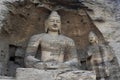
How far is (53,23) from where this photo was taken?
5.66 metres

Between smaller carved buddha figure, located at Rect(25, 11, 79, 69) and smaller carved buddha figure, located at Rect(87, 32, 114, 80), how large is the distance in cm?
32

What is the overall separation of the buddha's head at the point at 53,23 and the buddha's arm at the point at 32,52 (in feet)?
1.05

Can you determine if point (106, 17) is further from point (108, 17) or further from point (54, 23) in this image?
point (54, 23)

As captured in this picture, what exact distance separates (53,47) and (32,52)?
376mm

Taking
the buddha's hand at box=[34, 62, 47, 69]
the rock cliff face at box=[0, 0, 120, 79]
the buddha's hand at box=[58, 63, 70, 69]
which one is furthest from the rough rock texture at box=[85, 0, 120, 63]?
the buddha's hand at box=[34, 62, 47, 69]

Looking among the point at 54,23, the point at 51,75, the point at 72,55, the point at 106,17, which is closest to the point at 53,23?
the point at 54,23

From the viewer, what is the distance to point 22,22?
585 cm

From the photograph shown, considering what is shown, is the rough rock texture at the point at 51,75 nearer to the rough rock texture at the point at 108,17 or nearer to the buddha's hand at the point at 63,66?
the buddha's hand at the point at 63,66

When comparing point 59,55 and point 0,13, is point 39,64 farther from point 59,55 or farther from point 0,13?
point 0,13

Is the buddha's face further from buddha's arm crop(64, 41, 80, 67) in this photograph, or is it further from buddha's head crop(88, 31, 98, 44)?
buddha's head crop(88, 31, 98, 44)

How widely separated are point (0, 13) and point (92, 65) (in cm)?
180

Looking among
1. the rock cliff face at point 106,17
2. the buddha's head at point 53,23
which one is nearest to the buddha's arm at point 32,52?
the buddha's head at point 53,23

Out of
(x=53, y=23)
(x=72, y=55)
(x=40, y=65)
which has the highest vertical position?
(x=53, y=23)

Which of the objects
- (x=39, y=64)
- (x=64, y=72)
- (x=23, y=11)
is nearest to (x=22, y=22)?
(x=23, y=11)
